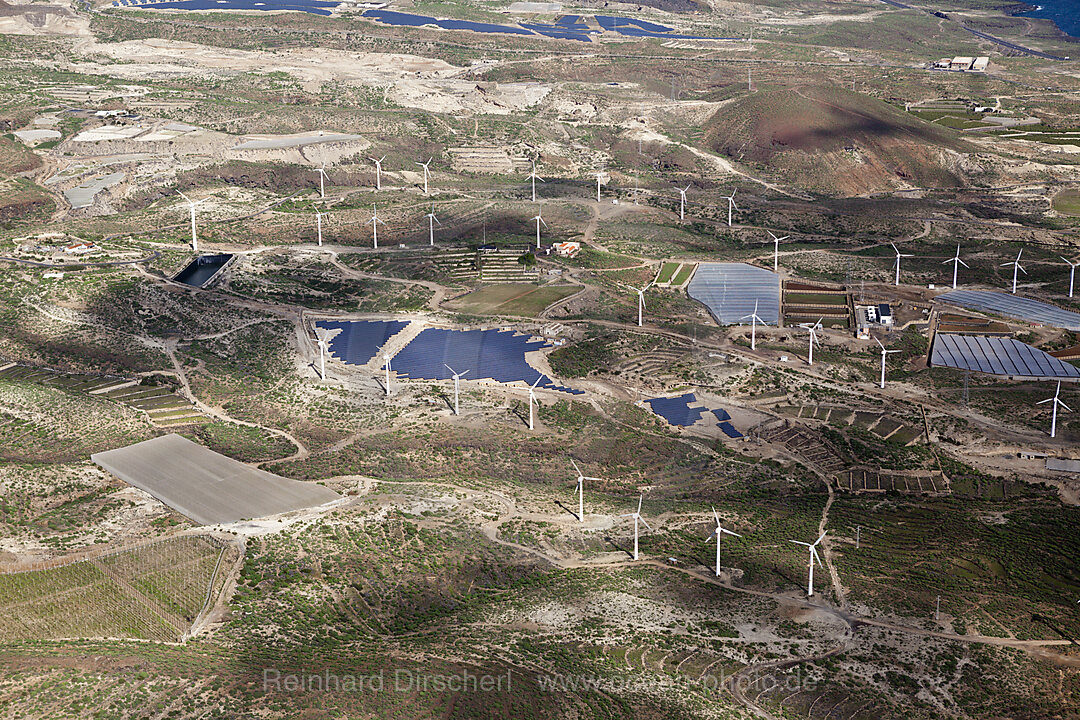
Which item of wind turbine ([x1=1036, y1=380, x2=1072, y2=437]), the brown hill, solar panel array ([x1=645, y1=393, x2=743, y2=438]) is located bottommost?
solar panel array ([x1=645, y1=393, x2=743, y2=438])

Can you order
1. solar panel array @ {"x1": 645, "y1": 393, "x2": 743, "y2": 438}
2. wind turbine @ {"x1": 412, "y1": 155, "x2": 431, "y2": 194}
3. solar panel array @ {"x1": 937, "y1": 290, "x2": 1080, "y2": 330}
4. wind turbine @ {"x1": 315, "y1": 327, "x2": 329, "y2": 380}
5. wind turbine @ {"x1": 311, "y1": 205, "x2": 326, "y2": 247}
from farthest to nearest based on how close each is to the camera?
wind turbine @ {"x1": 412, "y1": 155, "x2": 431, "y2": 194}, wind turbine @ {"x1": 311, "y1": 205, "x2": 326, "y2": 247}, solar panel array @ {"x1": 937, "y1": 290, "x2": 1080, "y2": 330}, wind turbine @ {"x1": 315, "y1": 327, "x2": 329, "y2": 380}, solar panel array @ {"x1": 645, "y1": 393, "x2": 743, "y2": 438}

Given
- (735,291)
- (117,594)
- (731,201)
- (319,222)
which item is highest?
(319,222)

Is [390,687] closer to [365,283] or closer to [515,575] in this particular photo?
[515,575]

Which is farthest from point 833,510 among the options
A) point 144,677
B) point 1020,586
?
point 144,677

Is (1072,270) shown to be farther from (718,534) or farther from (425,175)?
(425,175)

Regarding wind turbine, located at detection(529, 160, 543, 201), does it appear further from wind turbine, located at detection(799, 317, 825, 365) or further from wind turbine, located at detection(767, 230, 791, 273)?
wind turbine, located at detection(799, 317, 825, 365)

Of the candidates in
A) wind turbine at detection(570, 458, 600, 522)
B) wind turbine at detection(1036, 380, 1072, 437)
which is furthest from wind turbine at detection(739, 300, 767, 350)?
wind turbine at detection(570, 458, 600, 522)

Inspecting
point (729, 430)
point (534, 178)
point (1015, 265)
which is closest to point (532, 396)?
point (729, 430)
